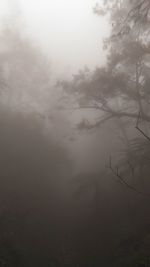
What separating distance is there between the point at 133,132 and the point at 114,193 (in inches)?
444

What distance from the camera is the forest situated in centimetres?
1046

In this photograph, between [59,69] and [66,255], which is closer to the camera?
[66,255]

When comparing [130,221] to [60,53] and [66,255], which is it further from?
[60,53]

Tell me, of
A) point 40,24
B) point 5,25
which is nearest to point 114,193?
point 5,25

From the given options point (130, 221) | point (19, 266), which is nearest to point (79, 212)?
→ point (130, 221)

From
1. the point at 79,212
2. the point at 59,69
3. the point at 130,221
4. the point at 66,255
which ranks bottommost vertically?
the point at 66,255

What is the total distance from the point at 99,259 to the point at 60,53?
32072 mm

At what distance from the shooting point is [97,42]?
40531 mm

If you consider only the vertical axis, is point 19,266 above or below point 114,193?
below

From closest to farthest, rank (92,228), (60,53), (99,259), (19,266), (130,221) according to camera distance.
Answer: (19,266) < (99,259) < (130,221) < (92,228) < (60,53)

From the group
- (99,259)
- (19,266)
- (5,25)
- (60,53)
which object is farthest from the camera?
(60,53)

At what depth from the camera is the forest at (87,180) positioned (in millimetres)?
10461

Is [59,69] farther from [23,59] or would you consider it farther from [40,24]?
[40,24]

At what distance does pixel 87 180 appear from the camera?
14.6 meters
